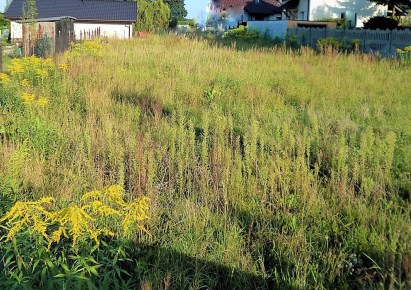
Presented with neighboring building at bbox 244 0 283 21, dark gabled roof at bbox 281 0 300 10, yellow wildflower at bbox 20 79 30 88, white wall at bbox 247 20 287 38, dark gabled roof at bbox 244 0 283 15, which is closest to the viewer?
yellow wildflower at bbox 20 79 30 88

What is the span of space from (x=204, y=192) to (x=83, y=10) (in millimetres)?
39565

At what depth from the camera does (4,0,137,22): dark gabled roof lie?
38.5m

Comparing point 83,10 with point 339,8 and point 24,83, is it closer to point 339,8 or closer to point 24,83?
point 339,8

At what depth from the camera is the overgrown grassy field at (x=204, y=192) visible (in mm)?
2803

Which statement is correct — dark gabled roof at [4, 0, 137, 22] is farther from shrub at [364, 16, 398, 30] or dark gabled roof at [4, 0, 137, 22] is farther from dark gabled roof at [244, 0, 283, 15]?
shrub at [364, 16, 398, 30]

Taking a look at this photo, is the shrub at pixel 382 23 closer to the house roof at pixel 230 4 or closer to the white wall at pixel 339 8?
the white wall at pixel 339 8

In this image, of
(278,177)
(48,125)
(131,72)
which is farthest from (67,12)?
(278,177)

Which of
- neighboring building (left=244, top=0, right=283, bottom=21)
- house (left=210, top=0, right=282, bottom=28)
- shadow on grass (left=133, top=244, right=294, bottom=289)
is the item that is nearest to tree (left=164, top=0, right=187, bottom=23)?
house (left=210, top=0, right=282, bottom=28)

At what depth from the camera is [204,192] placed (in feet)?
12.7

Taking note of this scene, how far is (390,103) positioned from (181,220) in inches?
200

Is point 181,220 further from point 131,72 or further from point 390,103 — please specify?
point 131,72

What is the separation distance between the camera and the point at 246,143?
4512 mm

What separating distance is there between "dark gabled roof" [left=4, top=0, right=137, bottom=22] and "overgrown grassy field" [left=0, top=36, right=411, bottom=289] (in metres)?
33.6

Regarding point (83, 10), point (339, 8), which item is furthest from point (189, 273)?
point (83, 10)
